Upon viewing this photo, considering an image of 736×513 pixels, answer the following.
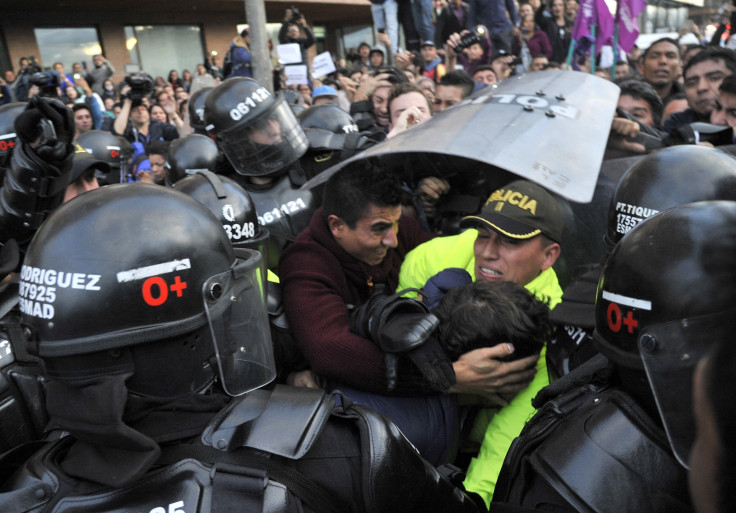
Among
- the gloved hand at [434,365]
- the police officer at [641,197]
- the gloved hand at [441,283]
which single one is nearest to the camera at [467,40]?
the gloved hand at [441,283]

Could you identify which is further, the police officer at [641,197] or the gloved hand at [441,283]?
the gloved hand at [441,283]

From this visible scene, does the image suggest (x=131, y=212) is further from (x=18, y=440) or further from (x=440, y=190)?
(x=440, y=190)

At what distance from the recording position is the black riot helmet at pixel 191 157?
13.8ft

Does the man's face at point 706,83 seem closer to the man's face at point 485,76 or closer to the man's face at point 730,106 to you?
the man's face at point 730,106

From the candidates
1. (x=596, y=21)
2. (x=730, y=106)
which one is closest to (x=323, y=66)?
(x=596, y=21)

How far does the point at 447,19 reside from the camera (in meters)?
9.30

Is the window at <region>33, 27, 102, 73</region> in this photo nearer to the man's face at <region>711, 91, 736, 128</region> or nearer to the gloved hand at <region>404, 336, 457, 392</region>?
the man's face at <region>711, 91, 736, 128</region>

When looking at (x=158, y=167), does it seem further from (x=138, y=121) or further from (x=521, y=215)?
(x=521, y=215)

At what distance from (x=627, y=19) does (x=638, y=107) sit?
2.09 metres

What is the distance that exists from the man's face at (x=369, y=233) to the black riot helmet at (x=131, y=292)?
4.31 ft

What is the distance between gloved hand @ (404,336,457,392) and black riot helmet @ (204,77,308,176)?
2.05 metres

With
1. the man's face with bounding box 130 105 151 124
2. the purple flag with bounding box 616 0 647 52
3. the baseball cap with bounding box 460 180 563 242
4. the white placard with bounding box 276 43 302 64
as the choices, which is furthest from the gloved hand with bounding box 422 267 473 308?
the man's face with bounding box 130 105 151 124

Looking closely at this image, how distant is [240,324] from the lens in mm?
1548

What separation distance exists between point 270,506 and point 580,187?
44.0 inches
